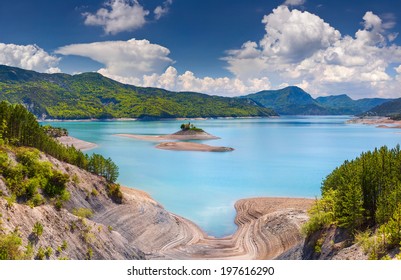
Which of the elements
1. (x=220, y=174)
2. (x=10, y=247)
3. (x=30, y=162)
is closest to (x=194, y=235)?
(x=30, y=162)

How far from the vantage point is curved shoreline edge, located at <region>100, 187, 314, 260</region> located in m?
36.2

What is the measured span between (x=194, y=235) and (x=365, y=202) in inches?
890

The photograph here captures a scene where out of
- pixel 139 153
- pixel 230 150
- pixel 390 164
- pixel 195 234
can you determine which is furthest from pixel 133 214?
pixel 230 150

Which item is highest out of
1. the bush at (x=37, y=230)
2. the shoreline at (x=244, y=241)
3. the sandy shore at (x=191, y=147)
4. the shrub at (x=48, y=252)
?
the bush at (x=37, y=230)

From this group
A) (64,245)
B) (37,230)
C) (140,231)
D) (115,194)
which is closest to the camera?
(37,230)

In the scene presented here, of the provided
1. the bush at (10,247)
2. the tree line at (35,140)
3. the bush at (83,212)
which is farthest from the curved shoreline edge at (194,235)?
the bush at (10,247)

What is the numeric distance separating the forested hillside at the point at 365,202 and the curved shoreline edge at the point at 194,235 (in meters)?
7.69

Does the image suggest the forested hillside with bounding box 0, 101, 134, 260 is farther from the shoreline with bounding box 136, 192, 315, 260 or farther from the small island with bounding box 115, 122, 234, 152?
the small island with bounding box 115, 122, 234, 152

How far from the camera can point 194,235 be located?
4341 cm

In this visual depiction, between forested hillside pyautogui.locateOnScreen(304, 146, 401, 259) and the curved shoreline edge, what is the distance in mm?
7693

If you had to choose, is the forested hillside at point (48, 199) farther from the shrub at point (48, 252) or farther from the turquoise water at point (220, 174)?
the turquoise water at point (220, 174)

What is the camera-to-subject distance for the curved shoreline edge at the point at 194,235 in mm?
36250

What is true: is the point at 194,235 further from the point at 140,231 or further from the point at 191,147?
the point at 191,147
